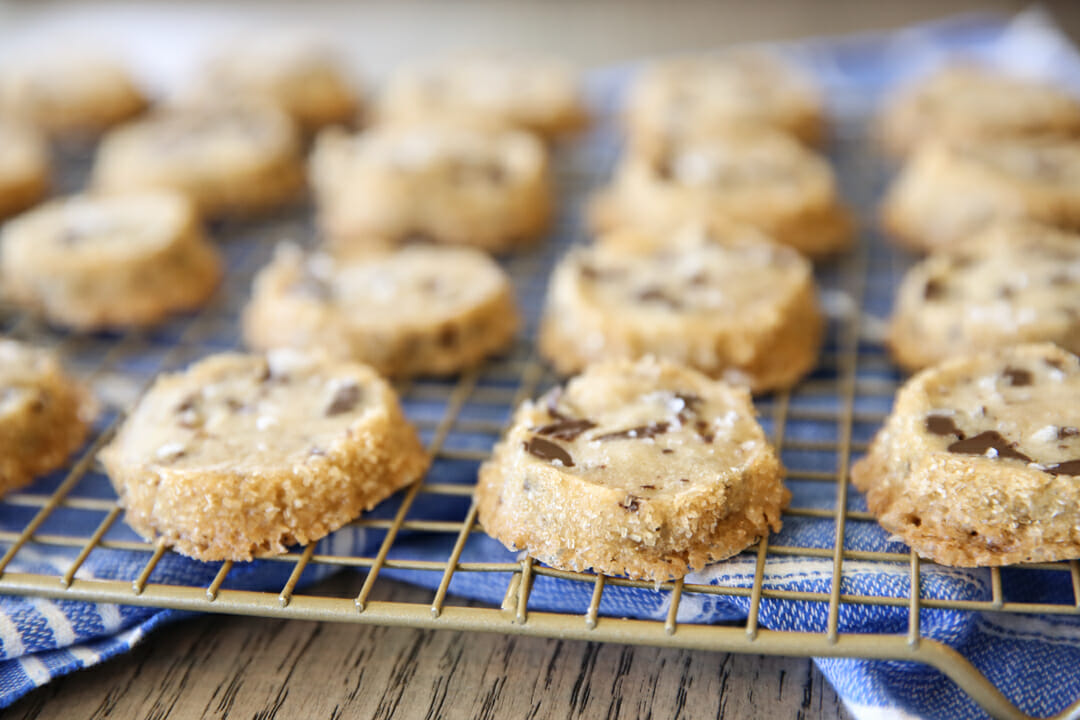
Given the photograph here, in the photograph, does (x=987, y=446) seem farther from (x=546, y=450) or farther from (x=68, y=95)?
(x=68, y=95)

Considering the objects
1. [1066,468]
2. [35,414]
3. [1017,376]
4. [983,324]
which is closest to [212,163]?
[35,414]

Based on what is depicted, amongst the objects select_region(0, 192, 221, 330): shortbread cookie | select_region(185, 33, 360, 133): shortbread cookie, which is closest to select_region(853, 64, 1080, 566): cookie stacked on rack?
select_region(0, 192, 221, 330): shortbread cookie

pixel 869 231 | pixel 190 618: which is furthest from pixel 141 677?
pixel 869 231

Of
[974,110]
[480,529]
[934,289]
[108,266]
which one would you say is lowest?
[974,110]

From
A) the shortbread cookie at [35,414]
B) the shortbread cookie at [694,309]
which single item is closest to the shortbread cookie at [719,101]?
the shortbread cookie at [694,309]

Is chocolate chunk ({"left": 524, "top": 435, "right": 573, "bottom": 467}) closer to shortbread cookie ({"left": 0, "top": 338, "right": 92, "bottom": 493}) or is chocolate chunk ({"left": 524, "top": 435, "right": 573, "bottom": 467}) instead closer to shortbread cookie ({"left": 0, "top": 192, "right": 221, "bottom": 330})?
shortbread cookie ({"left": 0, "top": 338, "right": 92, "bottom": 493})

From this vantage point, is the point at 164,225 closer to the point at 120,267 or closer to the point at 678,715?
the point at 120,267
